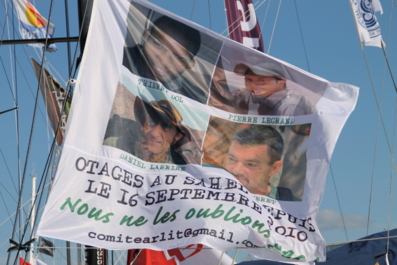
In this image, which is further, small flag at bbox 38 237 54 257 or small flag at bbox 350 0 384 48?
small flag at bbox 350 0 384 48

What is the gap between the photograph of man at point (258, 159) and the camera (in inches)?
348

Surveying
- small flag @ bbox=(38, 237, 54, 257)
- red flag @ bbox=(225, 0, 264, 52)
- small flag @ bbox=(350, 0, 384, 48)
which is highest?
red flag @ bbox=(225, 0, 264, 52)

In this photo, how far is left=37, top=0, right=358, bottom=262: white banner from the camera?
772cm

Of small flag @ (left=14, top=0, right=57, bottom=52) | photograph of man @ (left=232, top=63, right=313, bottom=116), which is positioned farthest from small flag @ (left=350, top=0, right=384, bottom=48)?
small flag @ (left=14, top=0, right=57, bottom=52)

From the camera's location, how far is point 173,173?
830cm

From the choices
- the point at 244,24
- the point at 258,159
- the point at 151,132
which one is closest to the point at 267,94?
the point at 258,159

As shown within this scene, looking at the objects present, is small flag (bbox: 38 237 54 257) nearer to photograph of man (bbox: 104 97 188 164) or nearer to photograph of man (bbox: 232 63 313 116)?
photograph of man (bbox: 104 97 188 164)

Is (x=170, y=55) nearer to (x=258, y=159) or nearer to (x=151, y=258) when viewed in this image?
(x=258, y=159)

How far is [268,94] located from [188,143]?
124cm

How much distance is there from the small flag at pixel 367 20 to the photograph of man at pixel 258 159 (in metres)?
5.37

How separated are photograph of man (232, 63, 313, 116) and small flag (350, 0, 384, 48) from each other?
4.96 m

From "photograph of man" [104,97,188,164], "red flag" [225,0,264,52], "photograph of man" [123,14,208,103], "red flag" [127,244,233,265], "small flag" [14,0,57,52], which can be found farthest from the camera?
"small flag" [14,0,57,52]

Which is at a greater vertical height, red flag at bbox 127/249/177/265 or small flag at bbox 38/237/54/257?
red flag at bbox 127/249/177/265

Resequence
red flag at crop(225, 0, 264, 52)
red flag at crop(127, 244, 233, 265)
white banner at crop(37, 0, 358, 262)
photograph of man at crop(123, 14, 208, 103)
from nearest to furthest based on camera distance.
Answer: white banner at crop(37, 0, 358, 262) → photograph of man at crop(123, 14, 208, 103) → red flag at crop(127, 244, 233, 265) → red flag at crop(225, 0, 264, 52)
